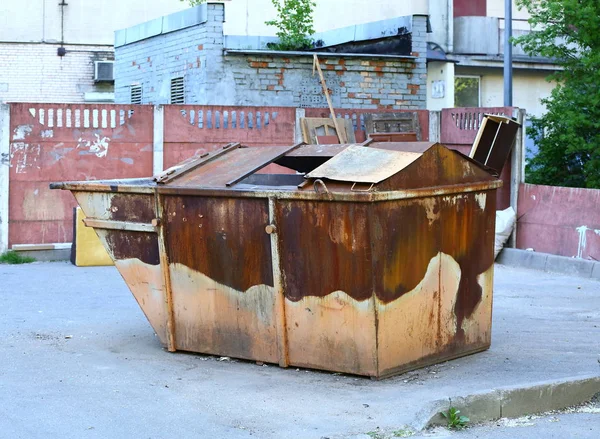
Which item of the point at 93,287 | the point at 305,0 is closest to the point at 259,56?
the point at 305,0

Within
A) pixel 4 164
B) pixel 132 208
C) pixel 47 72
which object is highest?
pixel 47 72

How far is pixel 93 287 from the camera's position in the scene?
1148 cm

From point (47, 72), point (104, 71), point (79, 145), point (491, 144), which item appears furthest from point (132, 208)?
point (47, 72)

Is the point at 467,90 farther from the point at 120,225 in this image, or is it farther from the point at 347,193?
the point at 347,193

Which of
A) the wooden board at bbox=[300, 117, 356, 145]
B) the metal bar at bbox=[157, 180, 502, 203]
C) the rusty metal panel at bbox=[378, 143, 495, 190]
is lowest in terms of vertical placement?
the metal bar at bbox=[157, 180, 502, 203]

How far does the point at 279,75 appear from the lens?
17219 mm

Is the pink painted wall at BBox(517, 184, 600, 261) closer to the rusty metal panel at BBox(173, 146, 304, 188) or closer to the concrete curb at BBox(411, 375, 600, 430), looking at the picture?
the rusty metal panel at BBox(173, 146, 304, 188)

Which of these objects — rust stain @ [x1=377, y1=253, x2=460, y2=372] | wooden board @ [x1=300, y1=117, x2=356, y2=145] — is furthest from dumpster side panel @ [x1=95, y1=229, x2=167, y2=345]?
wooden board @ [x1=300, y1=117, x2=356, y2=145]

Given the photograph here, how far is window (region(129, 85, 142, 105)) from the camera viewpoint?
20.0 m

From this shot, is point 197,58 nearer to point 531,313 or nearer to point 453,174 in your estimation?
point 531,313

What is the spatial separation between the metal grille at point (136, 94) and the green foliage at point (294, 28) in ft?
9.65

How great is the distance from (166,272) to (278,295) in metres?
1.07

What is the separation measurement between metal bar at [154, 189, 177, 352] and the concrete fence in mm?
6344

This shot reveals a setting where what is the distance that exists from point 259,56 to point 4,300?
7939mm
